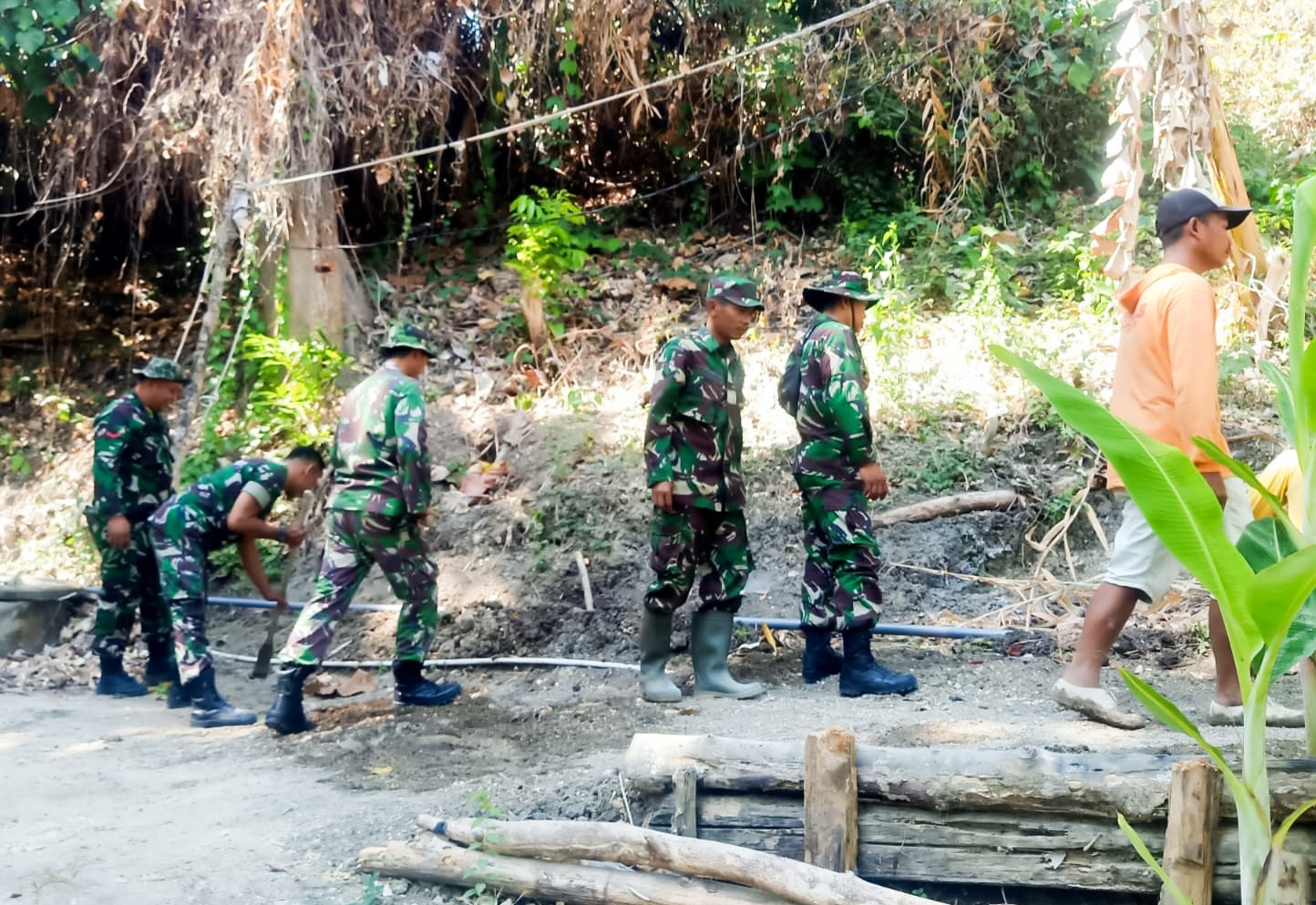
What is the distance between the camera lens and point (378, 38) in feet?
32.2

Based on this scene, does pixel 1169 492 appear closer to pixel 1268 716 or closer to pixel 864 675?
pixel 1268 716

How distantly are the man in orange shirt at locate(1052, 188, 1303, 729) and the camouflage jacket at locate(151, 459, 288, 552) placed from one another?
402cm

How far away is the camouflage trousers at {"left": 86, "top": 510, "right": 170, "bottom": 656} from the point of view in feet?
22.5

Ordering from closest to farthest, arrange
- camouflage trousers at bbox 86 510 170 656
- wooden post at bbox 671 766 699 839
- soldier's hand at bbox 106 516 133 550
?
wooden post at bbox 671 766 699 839 → soldier's hand at bbox 106 516 133 550 → camouflage trousers at bbox 86 510 170 656

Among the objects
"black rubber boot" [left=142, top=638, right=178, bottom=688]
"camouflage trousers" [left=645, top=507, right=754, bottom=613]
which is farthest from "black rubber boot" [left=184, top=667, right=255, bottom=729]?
"camouflage trousers" [left=645, top=507, right=754, bottom=613]

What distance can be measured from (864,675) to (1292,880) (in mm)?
2529

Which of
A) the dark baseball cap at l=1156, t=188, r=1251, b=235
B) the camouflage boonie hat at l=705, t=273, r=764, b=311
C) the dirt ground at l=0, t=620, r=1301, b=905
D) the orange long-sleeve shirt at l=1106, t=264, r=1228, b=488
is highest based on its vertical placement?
the dark baseball cap at l=1156, t=188, r=1251, b=235

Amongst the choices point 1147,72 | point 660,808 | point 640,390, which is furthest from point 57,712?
point 1147,72

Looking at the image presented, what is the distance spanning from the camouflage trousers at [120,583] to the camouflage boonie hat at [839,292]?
4.15 metres

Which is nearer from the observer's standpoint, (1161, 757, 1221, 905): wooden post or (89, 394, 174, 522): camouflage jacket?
(1161, 757, 1221, 905): wooden post

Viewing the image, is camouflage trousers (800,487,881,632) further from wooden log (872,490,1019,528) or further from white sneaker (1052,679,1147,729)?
wooden log (872,490,1019,528)

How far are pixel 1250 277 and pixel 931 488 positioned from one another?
7.88ft

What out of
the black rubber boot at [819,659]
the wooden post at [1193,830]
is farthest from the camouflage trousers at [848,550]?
the wooden post at [1193,830]

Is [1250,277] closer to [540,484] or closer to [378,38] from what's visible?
[540,484]
